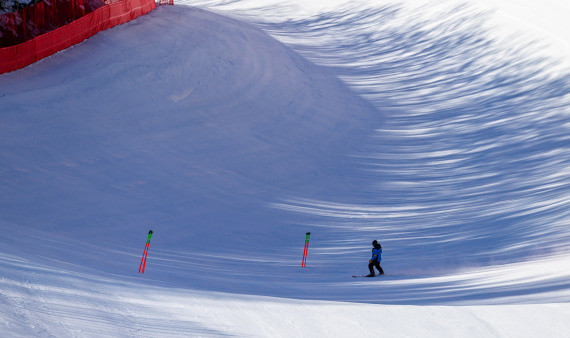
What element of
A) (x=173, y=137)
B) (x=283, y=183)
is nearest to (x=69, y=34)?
(x=173, y=137)

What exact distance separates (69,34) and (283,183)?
9.10 m

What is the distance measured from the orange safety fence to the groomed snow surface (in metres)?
0.31

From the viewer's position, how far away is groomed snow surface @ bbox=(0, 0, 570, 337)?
276 inches

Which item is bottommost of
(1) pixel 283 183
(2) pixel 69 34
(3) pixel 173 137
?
(1) pixel 283 183

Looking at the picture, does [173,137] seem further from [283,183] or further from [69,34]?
[69,34]

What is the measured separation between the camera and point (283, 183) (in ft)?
47.2

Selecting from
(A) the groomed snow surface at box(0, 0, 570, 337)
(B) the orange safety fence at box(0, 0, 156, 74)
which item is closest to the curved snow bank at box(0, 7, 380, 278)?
(A) the groomed snow surface at box(0, 0, 570, 337)

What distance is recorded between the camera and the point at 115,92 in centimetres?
1711

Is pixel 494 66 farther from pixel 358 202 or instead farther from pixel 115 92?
pixel 115 92

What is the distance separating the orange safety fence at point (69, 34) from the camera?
17369 millimetres

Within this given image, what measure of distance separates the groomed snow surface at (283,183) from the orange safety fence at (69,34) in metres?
0.31

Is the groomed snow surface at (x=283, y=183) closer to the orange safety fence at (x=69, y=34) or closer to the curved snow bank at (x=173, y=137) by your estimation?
the curved snow bank at (x=173, y=137)

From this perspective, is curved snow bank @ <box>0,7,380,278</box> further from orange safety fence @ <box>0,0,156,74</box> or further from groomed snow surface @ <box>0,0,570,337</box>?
orange safety fence @ <box>0,0,156,74</box>

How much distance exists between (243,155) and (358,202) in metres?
3.39
